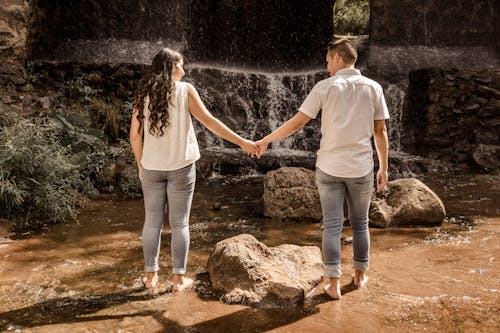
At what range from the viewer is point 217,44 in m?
14.5

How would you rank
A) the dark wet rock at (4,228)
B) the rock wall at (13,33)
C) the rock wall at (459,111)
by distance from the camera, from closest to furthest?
1. the dark wet rock at (4,228)
2. the rock wall at (13,33)
3. the rock wall at (459,111)

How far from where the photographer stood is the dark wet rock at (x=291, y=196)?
5750mm

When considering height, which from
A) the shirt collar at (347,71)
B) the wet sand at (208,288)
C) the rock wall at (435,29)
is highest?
the rock wall at (435,29)

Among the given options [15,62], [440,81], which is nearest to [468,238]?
[440,81]

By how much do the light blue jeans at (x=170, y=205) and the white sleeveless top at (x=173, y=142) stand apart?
6 cm

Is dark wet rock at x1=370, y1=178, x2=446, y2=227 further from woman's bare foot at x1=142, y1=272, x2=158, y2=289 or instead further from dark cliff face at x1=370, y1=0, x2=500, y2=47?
dark cliff face at x1=370, y1=0, x2=500, y2=47

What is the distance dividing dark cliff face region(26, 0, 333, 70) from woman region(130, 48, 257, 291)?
7.72m

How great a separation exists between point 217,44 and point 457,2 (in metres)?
7.09

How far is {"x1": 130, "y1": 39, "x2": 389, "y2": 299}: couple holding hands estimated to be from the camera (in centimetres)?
322

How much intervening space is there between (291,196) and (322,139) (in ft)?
8.54

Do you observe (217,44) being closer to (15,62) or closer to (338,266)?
(15,62)

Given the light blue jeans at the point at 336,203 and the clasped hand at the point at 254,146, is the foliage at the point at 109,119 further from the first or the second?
the light blue jeans at the point at 336,203

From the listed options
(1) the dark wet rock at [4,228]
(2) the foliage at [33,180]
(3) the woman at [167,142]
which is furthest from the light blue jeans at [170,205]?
(2) the foliage at [33,180]

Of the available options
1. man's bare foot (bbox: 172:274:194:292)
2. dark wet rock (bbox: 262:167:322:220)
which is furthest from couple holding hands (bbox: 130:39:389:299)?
dark wet rock (bbox: 262:167:322:220)
